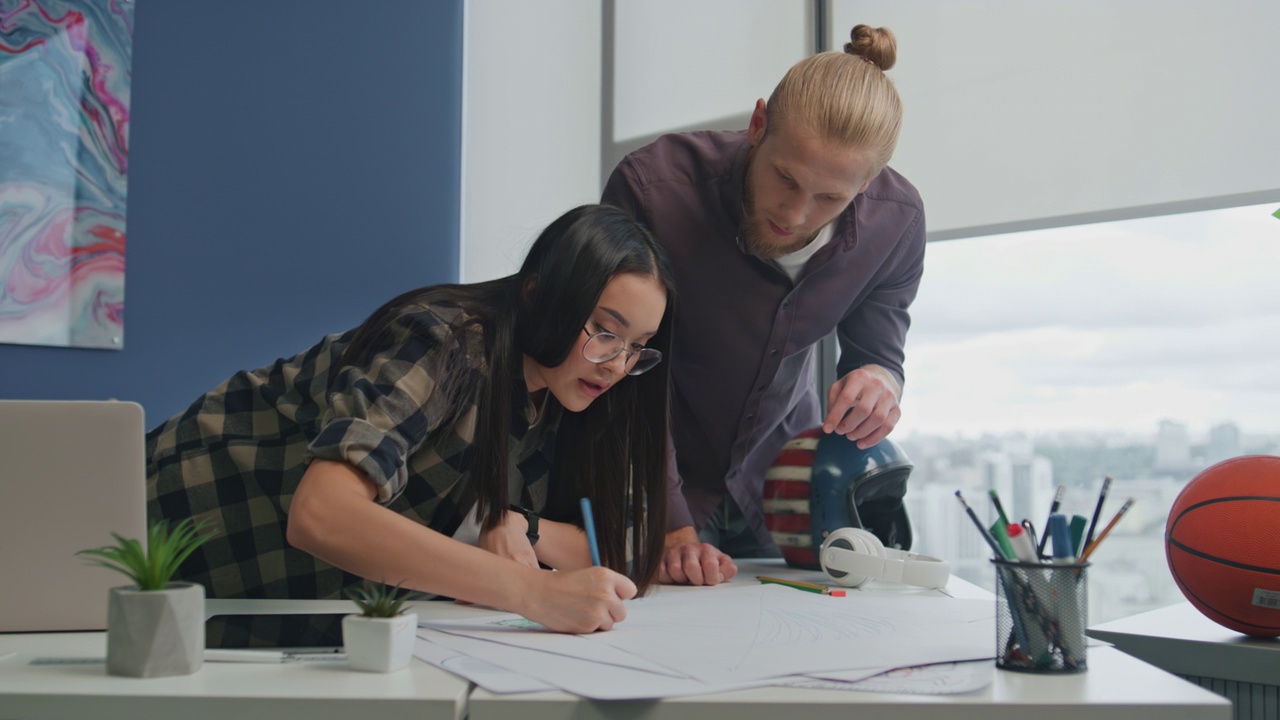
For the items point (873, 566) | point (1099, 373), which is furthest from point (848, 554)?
point (1099, 373)

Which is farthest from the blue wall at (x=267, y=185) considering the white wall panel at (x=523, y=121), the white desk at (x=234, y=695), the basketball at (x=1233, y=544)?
the basketball at (x=1233, y=544)

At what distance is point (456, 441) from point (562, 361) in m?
0.19

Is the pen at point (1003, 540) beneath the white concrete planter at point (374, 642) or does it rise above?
above

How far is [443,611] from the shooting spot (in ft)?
3.96

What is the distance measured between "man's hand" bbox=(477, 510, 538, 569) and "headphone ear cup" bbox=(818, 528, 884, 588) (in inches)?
16.7

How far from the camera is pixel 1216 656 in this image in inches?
52.6

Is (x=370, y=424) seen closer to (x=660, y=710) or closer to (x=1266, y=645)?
(x=660, y=710)

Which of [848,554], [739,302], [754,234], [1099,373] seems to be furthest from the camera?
[1099,373]

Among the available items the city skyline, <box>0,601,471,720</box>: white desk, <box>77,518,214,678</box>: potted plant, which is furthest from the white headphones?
the city skyline

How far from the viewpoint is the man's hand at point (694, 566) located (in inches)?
59.5

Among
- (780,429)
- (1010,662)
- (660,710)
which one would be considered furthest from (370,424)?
(780,429)

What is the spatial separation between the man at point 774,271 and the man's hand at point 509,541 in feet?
0.83

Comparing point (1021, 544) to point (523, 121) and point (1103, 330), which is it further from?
point (523, 121)

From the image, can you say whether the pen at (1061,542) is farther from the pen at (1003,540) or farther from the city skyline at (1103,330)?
the city skyline at (1103,330)
